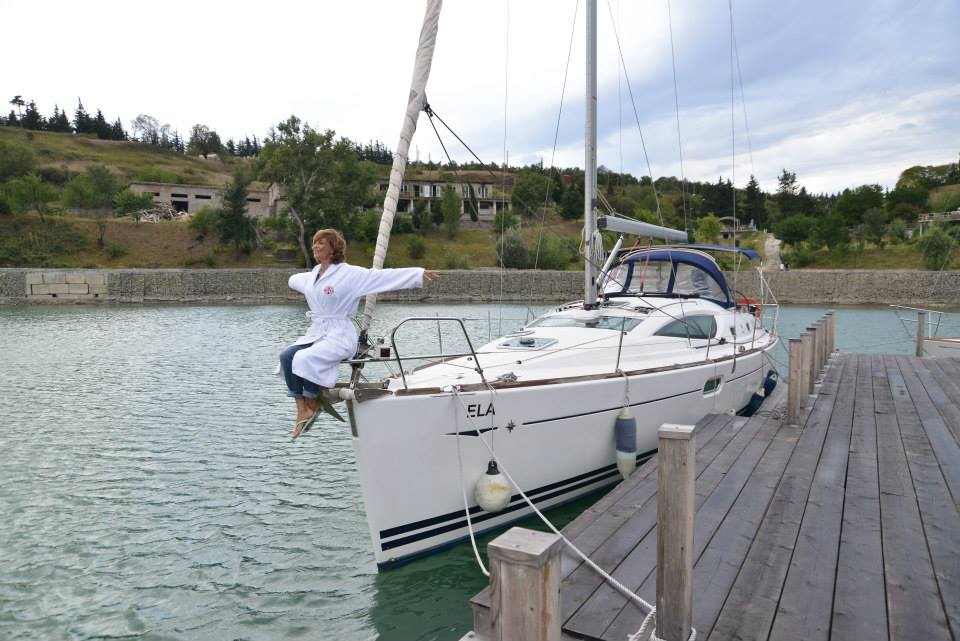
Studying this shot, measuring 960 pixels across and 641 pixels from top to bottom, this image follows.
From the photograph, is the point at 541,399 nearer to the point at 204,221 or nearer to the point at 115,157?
the point at 204,221

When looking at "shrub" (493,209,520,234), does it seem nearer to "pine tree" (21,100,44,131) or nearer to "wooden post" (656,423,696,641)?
"wooden post" (656,423,696,641)

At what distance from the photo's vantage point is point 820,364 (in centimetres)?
1127

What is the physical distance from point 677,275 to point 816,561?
6309 mm

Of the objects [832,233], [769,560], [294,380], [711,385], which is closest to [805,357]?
[711,385]

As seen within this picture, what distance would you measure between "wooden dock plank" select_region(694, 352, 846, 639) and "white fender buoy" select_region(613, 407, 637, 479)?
1.48m

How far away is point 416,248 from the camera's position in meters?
57.5

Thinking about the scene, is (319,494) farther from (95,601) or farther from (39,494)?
(39,494)

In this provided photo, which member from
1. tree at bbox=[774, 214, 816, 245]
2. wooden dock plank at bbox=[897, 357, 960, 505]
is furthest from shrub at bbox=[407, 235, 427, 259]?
wooden dock plank at bbox=[897, 357, 960, 505]

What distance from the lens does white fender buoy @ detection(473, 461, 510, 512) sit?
524 cm

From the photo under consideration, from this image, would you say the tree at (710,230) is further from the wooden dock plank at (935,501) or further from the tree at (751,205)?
the wooden dock plank at (935,501)

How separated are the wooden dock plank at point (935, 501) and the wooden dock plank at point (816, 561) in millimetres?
542

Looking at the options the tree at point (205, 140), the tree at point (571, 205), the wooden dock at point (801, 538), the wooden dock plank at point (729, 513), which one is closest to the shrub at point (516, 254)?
the tree at point (571, 205)

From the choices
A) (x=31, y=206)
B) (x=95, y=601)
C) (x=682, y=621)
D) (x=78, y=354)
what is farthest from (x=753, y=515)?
(x=31, y=206)

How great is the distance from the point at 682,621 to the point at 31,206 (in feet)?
219
